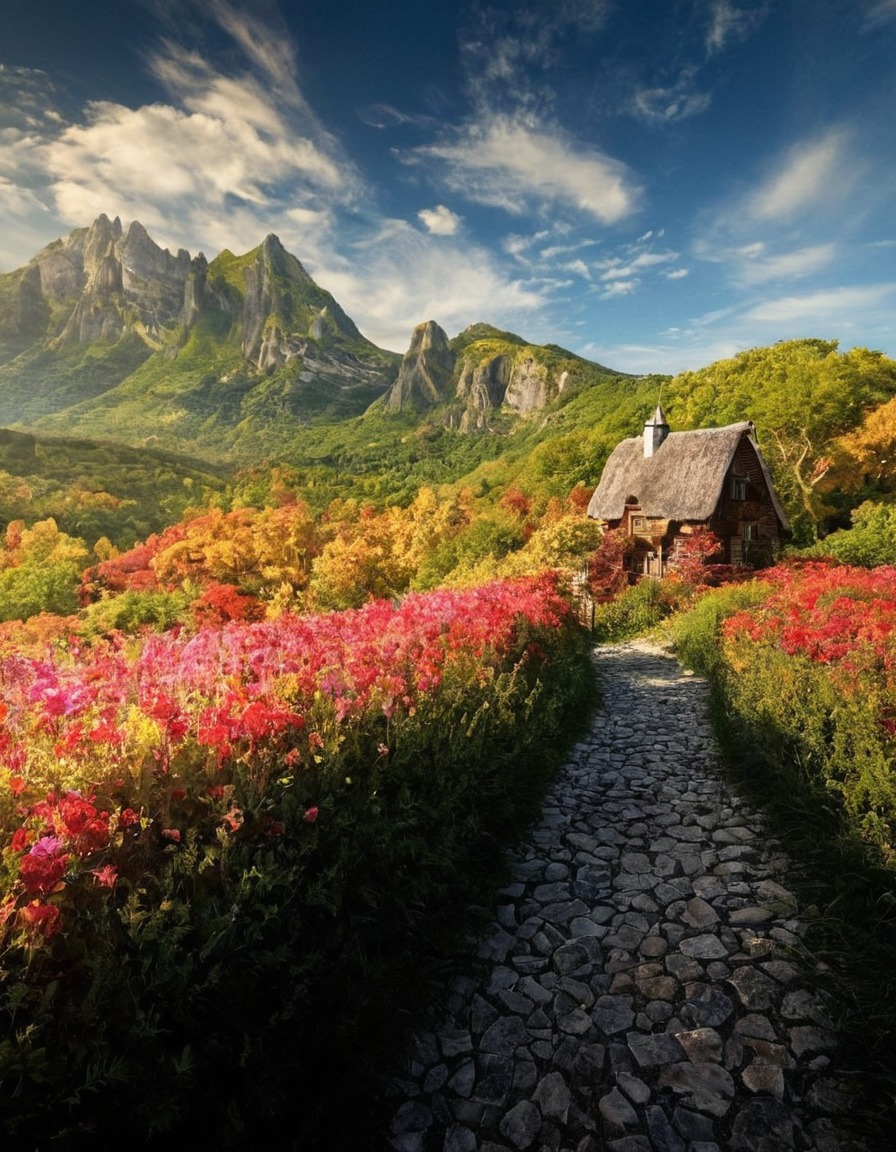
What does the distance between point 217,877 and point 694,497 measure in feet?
73.1

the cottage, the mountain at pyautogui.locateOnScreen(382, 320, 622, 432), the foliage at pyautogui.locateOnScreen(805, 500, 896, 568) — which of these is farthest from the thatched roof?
the mountain at pyautogui.locateOnScreen(382, 320, 622, 432)

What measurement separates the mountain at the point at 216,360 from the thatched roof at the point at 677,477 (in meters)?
67.0

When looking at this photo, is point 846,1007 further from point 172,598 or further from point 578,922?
point 172,598

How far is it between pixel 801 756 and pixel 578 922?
104 inches

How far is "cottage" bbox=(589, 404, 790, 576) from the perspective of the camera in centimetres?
2145

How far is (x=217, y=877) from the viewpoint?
7.97 ft

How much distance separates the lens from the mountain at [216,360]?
335 feet

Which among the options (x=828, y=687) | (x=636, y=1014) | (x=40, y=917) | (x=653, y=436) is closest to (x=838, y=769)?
(x=828, y=687)

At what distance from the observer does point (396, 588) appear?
58.9 ft

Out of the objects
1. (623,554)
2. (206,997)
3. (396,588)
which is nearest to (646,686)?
(206,997)

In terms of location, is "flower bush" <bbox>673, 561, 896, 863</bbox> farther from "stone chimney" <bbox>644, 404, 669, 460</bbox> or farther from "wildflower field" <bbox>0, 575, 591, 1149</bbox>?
"stone chimney" <bbox>644, 404, 669, 460</bbox>

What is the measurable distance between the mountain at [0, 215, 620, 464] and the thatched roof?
67.0 metres

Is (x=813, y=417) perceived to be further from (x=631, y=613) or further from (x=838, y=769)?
(x=838, y=769)

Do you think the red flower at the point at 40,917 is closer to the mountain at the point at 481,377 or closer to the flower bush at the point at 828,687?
the flower bush at the point at 828,687
